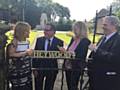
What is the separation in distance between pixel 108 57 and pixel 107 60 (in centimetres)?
6

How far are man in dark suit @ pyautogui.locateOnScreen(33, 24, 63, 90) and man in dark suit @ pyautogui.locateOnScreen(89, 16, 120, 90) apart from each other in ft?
3.23

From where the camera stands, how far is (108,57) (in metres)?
5.71

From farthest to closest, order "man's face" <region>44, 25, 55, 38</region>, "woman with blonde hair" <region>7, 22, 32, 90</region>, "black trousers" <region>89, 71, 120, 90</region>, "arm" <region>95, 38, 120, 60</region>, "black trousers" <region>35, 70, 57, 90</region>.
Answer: "man's face" <region>44, 25, 55, 38</region> < "black trousers" <region>35, 70, 57, 90</region> < "woman with blonde hair" <region>7, 22, 32, 90</region> < "black trousers" <region>89, 71, 120, 90</region> < "arm" <region>95, 38, 120, 60</region>

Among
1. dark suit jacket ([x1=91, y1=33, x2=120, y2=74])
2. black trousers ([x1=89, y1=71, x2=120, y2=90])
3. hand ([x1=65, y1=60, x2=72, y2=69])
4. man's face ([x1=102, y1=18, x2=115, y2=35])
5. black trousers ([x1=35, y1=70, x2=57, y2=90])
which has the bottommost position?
black trousers ([x1=35, y1=70, x2=57, y2=90])

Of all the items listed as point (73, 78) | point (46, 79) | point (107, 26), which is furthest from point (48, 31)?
point (107, 26)

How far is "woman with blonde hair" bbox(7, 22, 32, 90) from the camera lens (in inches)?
237

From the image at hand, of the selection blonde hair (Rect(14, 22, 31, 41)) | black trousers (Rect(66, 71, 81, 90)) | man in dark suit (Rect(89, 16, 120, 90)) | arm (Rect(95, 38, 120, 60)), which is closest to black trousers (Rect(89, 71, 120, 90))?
man in dark suit (Rect(89, 16, 120, 90))

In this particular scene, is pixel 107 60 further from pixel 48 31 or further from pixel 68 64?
pixel 48 31

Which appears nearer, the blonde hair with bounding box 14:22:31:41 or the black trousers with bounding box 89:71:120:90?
the black trousers with bounding box 89:71:120:90

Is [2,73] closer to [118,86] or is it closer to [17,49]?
[17,49]

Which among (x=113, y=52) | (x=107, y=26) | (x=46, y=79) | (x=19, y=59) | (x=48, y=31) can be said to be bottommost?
(x=46, y=79)

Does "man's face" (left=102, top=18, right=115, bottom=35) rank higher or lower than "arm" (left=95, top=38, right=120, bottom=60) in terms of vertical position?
higher

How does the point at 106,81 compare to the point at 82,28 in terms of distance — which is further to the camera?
the point at 82,28

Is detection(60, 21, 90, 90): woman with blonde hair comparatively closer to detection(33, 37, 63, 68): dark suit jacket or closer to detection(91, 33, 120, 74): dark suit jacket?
detection(33, 37, 63, 68): dark suit jacket
